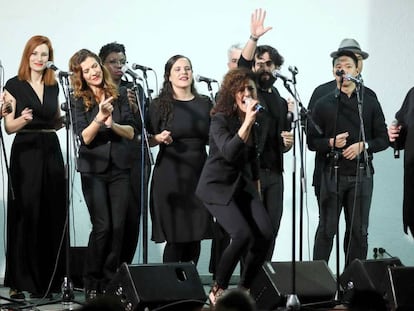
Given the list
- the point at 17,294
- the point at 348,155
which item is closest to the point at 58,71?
the point at 17,294

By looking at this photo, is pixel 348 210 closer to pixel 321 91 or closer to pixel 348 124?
pixel 348 124

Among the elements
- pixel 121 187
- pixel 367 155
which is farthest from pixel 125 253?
pixel 367 155

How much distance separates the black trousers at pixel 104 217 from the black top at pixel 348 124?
62.3 inches

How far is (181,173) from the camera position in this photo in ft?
24.3

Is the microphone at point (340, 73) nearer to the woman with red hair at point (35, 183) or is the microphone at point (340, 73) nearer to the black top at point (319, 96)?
the black top at point (319, 96)

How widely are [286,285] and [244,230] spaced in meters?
0.53

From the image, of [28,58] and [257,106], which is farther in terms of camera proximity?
[28,58]

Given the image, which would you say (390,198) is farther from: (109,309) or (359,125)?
(109,309)

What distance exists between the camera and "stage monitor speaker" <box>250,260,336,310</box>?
21.9 ft

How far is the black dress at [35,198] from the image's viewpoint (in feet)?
24.3

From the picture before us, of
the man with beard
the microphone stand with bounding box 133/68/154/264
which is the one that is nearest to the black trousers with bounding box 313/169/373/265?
the man with beard

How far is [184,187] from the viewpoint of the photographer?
293 inches

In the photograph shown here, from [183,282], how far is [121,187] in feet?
2.98

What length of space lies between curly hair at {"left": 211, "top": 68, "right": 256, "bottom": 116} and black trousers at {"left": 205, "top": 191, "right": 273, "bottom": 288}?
547mm
